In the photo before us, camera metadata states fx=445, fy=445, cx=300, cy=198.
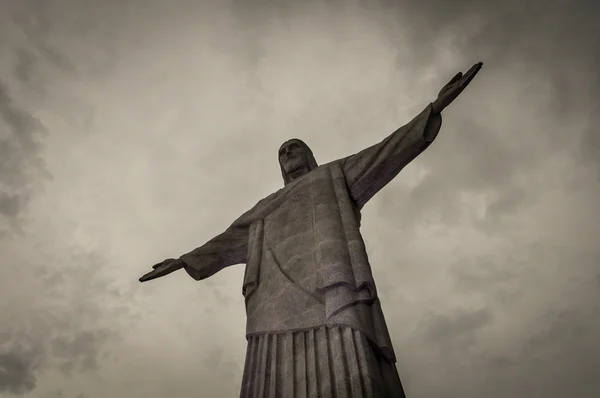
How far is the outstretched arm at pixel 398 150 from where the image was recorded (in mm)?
8398

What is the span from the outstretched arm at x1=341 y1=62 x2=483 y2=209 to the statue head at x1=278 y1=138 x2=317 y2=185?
1.61 metres

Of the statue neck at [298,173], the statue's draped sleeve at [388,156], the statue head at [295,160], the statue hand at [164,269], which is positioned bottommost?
the statue hand at [164,269]

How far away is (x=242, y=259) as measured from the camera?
35.1ft

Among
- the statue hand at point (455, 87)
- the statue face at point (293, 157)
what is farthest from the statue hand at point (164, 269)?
the statue hand at point (455, 87)

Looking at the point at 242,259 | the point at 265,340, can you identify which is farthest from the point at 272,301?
the point at 242,259

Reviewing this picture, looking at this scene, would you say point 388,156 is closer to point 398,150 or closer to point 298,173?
point 398,150

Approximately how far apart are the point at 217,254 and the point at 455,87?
6236mm

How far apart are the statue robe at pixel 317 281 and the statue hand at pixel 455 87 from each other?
0.24 meters

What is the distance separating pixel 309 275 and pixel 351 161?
3.08 meters

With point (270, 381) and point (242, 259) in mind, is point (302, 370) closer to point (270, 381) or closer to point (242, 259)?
point (270, 381)

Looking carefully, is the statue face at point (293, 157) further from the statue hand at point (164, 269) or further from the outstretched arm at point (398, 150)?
the statue hand at point (164, 269)

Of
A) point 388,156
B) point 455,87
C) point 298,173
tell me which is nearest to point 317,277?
point 388,156

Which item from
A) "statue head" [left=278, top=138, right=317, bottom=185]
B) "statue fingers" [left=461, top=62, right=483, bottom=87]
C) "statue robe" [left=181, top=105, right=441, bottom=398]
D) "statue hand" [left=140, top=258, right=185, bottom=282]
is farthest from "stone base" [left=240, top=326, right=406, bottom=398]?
"statue fingers" [left=461, top=62, right=483, bottom=87]

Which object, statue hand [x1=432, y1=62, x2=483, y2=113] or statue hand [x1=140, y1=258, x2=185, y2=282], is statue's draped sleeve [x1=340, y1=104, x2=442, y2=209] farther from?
statue hand [x1=140, y1=258, x2=185, y2=282]
